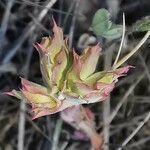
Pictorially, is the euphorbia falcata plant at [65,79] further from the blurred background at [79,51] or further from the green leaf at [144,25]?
the blurred background at [79,51]

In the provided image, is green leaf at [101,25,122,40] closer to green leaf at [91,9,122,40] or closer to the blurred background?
green leaf at [91,9,122,40]

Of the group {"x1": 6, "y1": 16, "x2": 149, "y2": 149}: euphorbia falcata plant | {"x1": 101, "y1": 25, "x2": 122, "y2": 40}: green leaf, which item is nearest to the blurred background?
{"x1": 101, "y1": 25, "x2": 122, "y2": 40}: green leaf

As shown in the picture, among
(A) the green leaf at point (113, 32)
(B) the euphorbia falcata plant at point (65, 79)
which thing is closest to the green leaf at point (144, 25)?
(A) the green leaf at point (113, 32)

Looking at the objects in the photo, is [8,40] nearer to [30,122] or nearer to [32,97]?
[30,122]

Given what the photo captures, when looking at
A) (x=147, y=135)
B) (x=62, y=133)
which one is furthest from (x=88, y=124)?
(x=147, y=135)

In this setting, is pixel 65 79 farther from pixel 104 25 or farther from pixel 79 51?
pixel 79 51
